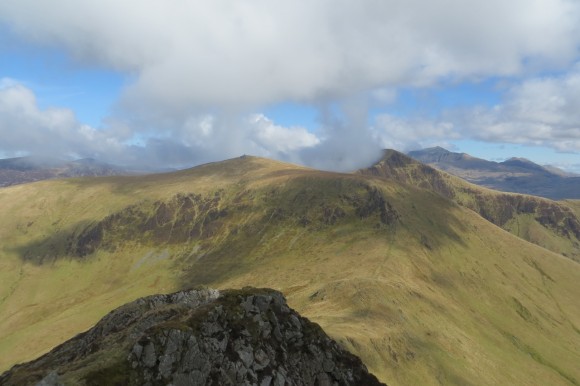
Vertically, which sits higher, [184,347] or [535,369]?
[184,347]

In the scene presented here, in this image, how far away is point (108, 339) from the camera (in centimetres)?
5278

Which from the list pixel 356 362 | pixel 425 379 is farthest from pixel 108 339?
pixel 425 379

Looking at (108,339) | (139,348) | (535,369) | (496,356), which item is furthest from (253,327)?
(535,369)

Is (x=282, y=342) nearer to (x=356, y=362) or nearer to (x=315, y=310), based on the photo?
(x=356, y=362)

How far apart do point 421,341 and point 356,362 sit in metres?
112

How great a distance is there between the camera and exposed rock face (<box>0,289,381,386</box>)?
39156 millimetres

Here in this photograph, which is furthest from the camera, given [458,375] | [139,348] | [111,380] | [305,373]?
[458,375]

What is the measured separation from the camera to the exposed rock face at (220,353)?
3916 centimetres

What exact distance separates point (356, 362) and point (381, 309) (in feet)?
396

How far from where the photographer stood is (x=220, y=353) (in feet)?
141

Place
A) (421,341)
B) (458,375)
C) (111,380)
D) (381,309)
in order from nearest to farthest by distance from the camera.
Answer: (111,380)
(458,375)
(421,341)
(381,309)

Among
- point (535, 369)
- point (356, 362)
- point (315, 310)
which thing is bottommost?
point (535, 369)

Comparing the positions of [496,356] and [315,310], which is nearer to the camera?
[315,310]

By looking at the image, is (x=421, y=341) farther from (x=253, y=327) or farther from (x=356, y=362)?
(x=253, y=327)
